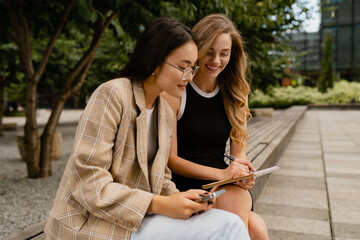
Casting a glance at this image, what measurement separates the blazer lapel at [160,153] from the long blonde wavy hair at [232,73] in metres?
0.63

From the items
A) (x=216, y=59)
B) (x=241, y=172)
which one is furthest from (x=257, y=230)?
(x=216, y=59)

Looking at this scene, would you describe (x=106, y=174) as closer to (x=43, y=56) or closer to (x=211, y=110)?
(x=211, y=110)

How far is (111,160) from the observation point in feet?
4.68

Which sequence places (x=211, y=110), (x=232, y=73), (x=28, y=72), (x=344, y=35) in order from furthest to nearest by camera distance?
(x=344, y=35) < (x=28, y=72) < (x=232, y=73) < (x=211, y=110)

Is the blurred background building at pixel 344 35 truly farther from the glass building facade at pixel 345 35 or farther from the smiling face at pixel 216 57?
the smiling face at pixel 216 57

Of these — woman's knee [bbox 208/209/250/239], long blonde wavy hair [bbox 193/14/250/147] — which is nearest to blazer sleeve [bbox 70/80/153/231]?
woman's knee [bbox 208/209/250/239]

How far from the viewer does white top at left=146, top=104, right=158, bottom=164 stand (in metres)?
1.66

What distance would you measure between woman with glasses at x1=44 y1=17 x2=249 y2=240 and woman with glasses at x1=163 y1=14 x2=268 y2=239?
0.60 meters

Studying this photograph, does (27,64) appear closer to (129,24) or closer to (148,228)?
(129,24)

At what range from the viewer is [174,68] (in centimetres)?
156

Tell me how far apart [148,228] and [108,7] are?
442 cm

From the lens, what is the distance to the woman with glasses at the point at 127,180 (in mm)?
1329

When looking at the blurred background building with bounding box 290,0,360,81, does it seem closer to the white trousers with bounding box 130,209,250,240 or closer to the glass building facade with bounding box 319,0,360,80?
the glass building facade with bounding box 319,0,360,80

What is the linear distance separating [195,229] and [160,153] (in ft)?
1.32
